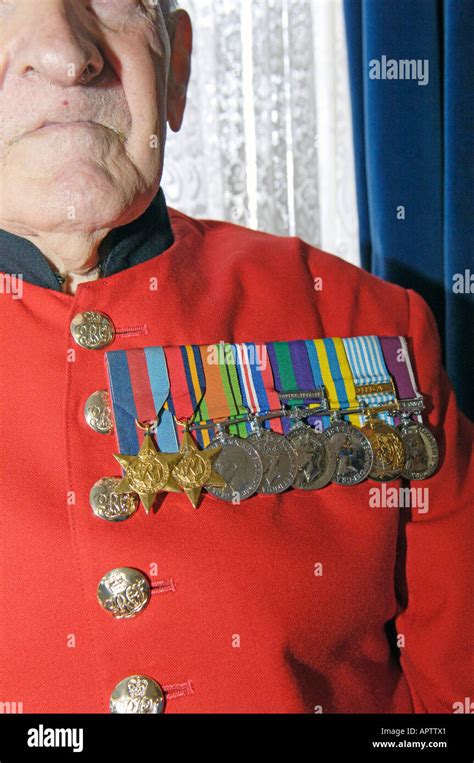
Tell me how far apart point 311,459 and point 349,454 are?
1.8 inches

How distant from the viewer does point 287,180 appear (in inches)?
61.5

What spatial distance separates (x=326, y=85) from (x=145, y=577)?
1.02 metres

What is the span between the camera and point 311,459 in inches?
36.2

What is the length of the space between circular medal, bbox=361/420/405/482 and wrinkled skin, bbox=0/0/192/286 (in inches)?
13.7

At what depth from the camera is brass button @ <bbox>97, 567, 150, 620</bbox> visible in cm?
83

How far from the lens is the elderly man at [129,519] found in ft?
2.77

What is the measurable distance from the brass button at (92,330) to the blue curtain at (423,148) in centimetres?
60

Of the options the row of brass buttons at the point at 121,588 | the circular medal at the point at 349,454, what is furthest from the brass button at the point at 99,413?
the circular medal at the point at 349,454

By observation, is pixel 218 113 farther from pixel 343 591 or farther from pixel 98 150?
pixel 343 591

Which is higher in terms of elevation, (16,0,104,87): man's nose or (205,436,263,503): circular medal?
(16,0,104,87): man's nose

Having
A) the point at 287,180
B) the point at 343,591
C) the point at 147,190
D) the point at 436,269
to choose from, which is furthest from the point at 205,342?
the point at 287,180

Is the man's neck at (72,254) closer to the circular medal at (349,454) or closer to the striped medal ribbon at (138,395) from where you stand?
the striped medal ribbon at (138,395)

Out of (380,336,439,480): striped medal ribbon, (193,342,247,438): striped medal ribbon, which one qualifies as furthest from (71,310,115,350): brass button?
(380,336,439,480): striped medal ribbon

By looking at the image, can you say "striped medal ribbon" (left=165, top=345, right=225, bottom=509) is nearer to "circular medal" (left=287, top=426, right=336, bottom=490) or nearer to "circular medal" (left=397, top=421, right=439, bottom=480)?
"circular medal" (left=287, top=426, right=336, bottom=490)
